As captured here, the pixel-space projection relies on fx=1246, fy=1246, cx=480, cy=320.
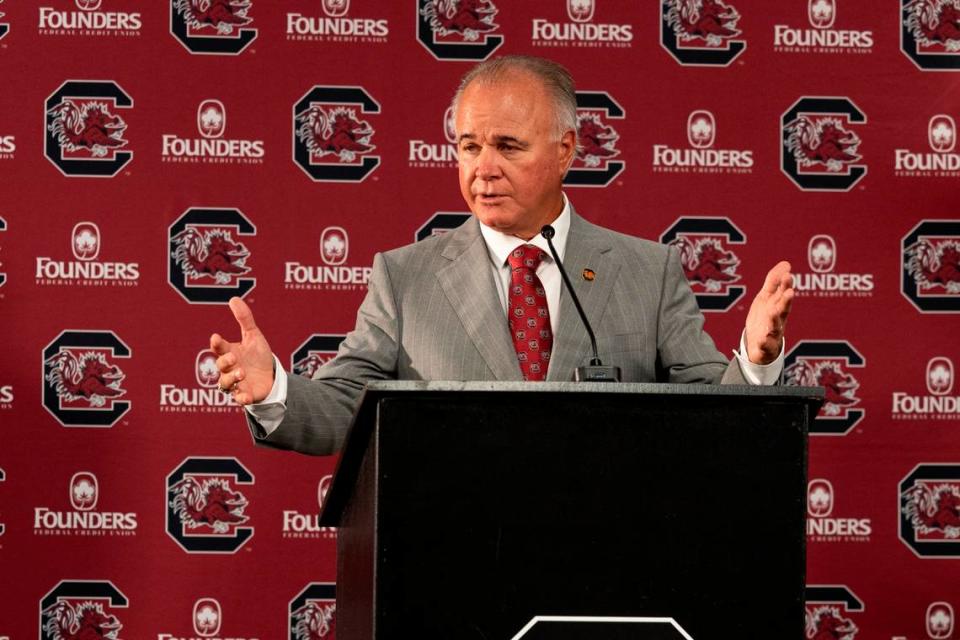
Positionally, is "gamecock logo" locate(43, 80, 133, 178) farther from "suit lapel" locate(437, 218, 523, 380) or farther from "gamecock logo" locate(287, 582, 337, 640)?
"suit lapel" locate(437, 218, 523, 380)

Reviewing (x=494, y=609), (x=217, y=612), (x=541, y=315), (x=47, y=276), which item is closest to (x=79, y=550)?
(x=217, y=612)

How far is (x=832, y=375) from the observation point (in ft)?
13.0

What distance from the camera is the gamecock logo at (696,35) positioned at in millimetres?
4023

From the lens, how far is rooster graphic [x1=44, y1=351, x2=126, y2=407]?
3.84 metres

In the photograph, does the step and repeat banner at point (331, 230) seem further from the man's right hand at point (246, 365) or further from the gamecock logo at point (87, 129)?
the man's right hand at point (246, 365)

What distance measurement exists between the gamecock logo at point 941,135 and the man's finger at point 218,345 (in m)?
2.86

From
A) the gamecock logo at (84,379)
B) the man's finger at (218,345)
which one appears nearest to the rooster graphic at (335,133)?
the gamecock logo at (84,379)

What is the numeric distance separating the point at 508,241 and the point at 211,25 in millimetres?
1831

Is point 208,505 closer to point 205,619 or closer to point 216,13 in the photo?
point 205,619

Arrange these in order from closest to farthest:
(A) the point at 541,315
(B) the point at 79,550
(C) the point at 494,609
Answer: (C) the point at 494,609
(A) the point at 541,315
(B) the point at 79,550

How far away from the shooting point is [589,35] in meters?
4.00

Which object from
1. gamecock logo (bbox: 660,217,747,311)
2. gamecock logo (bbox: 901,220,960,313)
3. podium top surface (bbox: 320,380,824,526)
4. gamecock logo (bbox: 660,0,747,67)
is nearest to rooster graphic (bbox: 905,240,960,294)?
gamecock logo (bbox: 901,220,960,313)

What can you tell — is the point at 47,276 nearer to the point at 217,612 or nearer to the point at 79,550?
the point at 79,550

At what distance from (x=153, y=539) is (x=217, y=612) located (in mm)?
299
